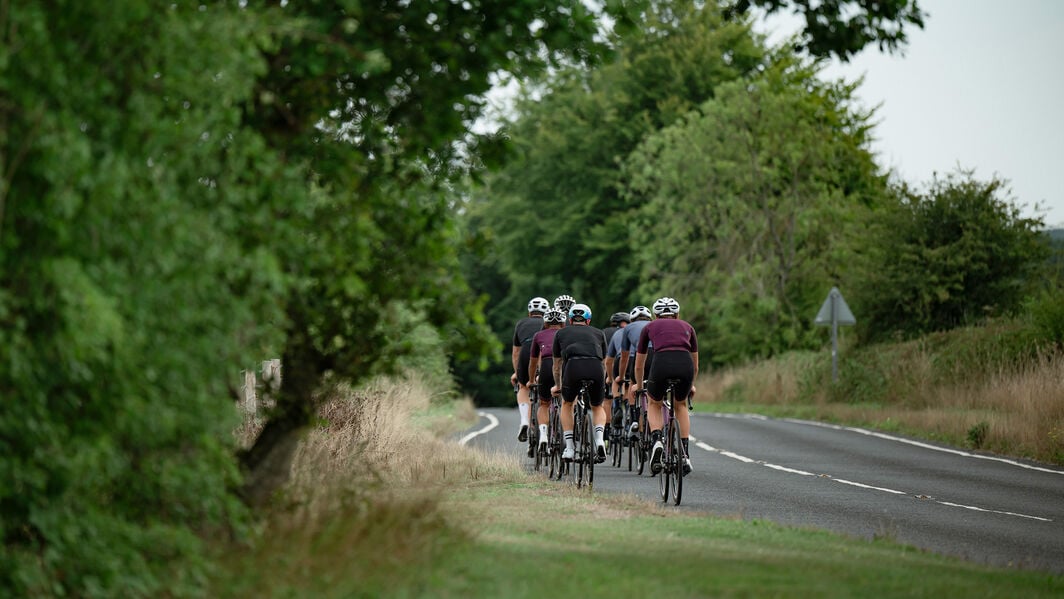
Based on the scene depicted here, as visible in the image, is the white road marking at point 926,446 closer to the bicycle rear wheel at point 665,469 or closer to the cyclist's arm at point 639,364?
the cyclist's arm at point 639,364

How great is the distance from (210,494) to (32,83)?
2.16 m

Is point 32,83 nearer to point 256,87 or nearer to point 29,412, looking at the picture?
point 29,412

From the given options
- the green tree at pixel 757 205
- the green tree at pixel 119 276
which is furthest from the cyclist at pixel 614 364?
the green tree at pixel 757 205

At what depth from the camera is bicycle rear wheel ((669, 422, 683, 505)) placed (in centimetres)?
1515

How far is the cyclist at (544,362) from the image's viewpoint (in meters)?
18.6

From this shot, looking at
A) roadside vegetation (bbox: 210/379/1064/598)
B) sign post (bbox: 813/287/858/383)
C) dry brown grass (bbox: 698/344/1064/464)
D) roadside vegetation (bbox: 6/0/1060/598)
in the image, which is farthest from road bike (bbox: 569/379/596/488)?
Answer: sign post (bbox: 813/287/858/383)

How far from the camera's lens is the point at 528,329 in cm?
2052

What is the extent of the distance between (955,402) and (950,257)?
7313 millimetres

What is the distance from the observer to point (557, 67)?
9.69 metres

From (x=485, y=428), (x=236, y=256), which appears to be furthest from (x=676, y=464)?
(x=485, y=428)

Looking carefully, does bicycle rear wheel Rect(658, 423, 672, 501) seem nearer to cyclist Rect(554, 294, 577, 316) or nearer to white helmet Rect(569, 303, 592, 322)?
white helmet Rect(569, 303, 592, 322)

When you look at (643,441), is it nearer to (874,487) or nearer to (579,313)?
(579,313)

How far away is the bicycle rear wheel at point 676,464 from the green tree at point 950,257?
22.5 metres

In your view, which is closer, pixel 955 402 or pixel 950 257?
pixel 955 402
